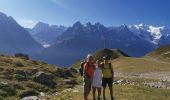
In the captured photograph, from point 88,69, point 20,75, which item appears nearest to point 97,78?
point 88,69

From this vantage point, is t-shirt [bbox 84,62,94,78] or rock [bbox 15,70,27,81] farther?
rock [bbox 15,70,27,81]

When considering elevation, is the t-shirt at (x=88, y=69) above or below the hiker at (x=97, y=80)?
above

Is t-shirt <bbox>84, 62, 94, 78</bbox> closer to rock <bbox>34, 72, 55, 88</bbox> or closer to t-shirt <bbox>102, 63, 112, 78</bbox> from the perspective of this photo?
t-shirt <bbox>102, 63, 112, 78</bbox>

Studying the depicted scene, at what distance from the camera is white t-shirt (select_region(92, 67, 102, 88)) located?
32081mm

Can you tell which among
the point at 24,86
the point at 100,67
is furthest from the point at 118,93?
the point at 24,86

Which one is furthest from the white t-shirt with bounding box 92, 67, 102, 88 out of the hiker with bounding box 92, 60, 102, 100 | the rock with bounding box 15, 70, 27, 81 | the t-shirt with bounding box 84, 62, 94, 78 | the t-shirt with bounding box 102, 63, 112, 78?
the rock with bounding box 15, 70, 27, 81

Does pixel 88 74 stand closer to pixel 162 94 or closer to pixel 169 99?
pixel 169 99

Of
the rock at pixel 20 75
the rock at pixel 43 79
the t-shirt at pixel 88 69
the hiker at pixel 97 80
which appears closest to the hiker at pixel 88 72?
the t-shirt at pixel 88 69

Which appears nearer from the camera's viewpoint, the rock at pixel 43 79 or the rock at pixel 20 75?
the rock at pixel 43 79

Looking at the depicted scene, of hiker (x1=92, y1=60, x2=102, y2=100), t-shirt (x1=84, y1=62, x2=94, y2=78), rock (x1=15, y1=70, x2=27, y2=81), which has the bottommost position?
hiker (x1=92, y1=60, x2=102, y2=100)

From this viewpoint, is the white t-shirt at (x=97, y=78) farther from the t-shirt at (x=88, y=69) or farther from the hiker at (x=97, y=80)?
the t-shirt at (x=88, y=69)

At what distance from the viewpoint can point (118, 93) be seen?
135 ft

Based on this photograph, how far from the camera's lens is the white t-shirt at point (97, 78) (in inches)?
1263

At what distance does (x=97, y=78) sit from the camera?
32.2 meters
